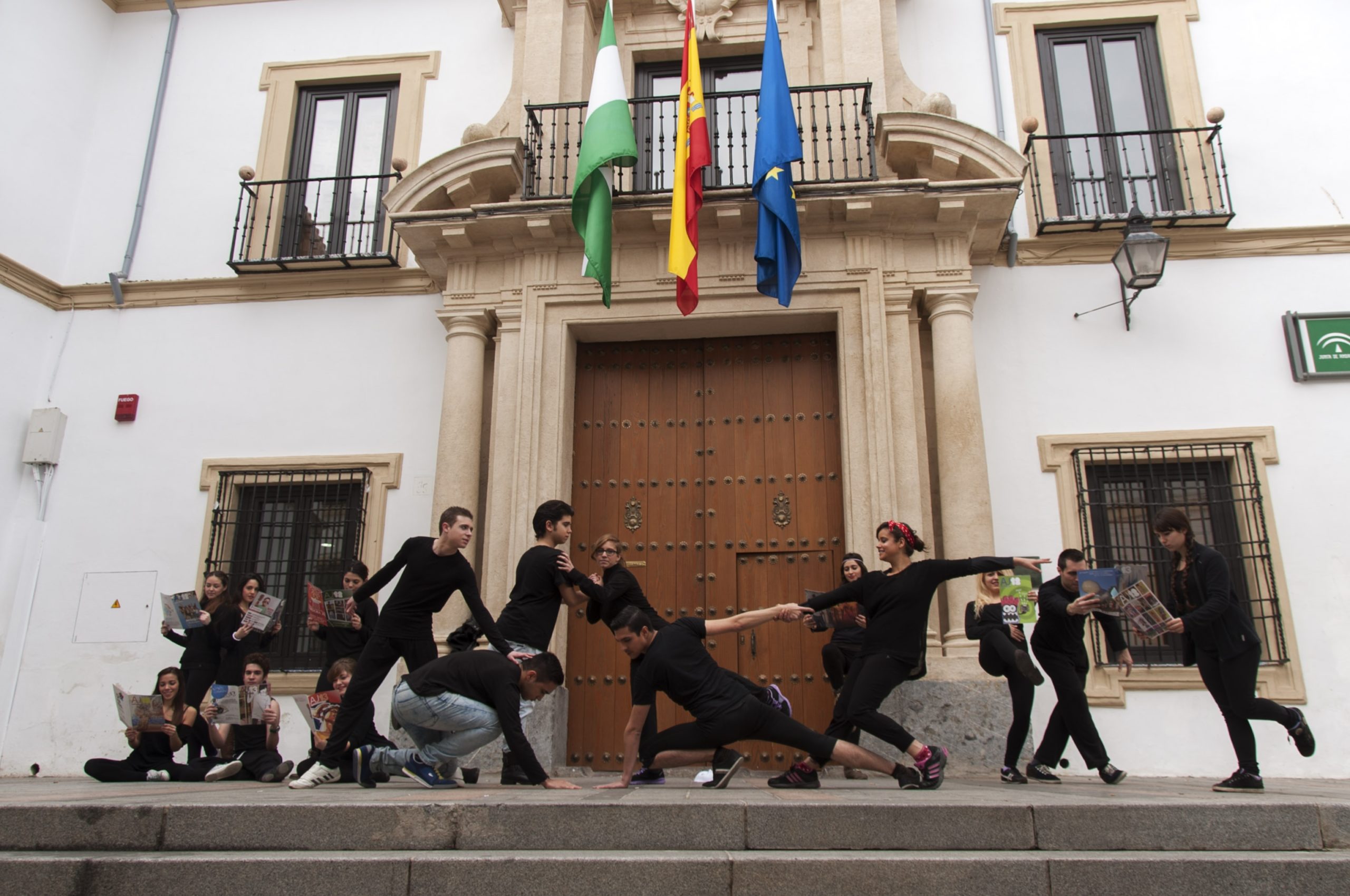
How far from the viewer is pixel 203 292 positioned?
31.0 feet

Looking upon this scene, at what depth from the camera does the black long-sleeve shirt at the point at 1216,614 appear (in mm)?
5250

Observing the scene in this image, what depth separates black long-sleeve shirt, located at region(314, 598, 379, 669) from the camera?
276 inches

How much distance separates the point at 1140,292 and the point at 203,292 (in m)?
8.46

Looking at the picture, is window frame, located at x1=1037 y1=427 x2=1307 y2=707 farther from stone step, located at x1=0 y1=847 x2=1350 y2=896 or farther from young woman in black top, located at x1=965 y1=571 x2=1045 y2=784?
stone step, located at x1=0 y1=847 x2=1350 y2=896

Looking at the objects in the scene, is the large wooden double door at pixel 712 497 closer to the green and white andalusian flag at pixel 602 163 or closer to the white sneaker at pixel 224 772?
the green and white andalusian flag at pixel 602 163

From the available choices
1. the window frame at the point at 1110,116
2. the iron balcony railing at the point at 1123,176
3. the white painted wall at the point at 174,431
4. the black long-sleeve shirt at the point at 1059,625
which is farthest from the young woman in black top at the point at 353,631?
the window frame at the point at 1110,116

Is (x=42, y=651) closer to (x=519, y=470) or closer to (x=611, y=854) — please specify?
(x=519, y=470)

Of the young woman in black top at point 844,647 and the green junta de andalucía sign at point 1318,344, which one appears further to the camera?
the green junta de andalucía sign at point 1318,344

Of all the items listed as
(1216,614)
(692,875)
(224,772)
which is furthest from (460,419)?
(1216,614)

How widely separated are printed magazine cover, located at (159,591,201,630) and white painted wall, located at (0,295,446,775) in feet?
5.28

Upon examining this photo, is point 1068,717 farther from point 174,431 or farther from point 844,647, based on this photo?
point 174,431

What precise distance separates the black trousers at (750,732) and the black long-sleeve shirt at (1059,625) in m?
1.74

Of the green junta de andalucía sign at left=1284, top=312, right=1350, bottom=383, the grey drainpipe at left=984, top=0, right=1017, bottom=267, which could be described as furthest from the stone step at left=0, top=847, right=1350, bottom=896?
the grey drainpipe at left=984, top=0, right=1017, bottom=267

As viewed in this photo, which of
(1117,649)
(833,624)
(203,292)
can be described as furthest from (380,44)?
(1117,649)
